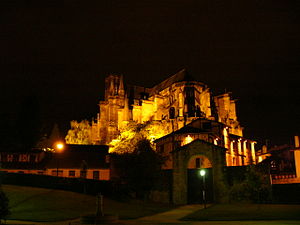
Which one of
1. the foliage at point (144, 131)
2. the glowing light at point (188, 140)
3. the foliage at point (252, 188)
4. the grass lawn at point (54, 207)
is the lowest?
the grass lawn at point (54, 207)

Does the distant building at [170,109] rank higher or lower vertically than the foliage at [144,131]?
higher

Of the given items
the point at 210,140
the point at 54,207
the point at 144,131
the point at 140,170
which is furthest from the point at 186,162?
the point at 144,131

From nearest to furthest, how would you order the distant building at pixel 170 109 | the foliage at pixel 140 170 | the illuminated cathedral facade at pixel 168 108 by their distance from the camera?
1. the foliage at pixel 140 170
2. the distant building at pixel 170 109
3. the illuminated cathedral facade at pixel 168 108

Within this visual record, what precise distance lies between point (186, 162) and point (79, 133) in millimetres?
66557

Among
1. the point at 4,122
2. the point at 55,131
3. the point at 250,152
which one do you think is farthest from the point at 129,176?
the point at 55,131

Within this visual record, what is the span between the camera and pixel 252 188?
30156mm

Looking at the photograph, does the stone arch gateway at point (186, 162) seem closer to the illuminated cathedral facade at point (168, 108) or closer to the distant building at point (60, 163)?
the distant building at point (60, 163)

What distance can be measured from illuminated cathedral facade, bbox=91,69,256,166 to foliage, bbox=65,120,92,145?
3487 mm

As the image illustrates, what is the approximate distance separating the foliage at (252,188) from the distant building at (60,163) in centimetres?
2349

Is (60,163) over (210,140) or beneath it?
beneath

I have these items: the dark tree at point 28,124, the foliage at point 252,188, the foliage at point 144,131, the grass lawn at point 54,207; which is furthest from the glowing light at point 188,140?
the dark tree at point 28,124

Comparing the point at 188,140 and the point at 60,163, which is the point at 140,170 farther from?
the point at 60,163

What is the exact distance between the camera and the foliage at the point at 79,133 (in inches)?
3873

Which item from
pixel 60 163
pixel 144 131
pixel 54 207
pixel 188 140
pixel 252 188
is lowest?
pixel 54 207
